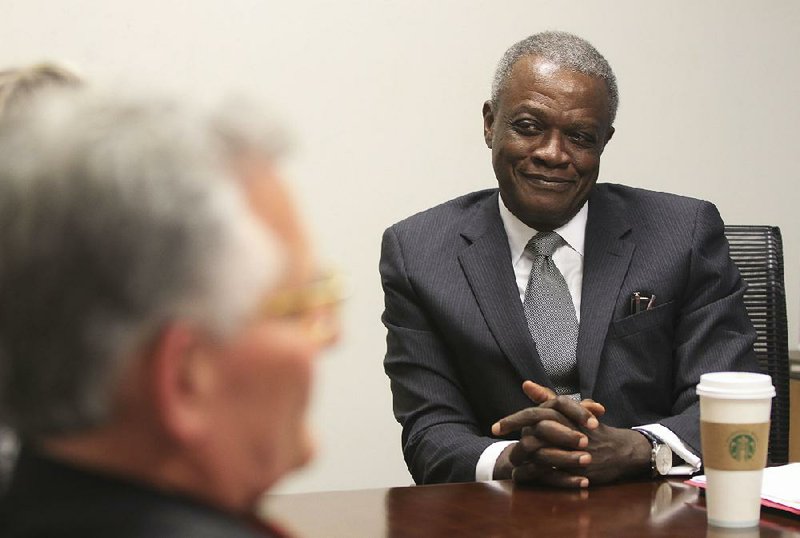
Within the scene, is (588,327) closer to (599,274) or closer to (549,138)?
(599,274)

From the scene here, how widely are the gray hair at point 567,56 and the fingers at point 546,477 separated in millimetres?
904

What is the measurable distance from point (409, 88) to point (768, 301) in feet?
4.24

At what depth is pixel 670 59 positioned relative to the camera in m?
3.46

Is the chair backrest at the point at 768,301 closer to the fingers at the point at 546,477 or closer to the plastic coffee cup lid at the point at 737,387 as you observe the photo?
the fingers at the point at 546,477

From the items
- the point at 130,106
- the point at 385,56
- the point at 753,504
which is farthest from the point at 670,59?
the point at 130,106

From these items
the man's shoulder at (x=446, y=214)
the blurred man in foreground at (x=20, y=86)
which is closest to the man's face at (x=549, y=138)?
the man's shoulder at (x=446, y=214)

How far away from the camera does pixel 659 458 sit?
174 cm

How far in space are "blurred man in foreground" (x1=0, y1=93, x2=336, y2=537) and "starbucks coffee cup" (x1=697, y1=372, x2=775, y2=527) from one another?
3.04 feet

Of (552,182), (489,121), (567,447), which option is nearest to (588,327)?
(552,182)

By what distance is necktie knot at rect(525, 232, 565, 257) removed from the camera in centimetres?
221

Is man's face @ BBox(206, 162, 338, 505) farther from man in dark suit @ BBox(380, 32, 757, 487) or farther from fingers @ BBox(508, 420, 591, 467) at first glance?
man in dark suit @ BBox(380, 32, 757, 487)

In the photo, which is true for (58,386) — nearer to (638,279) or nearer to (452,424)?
(452,424)

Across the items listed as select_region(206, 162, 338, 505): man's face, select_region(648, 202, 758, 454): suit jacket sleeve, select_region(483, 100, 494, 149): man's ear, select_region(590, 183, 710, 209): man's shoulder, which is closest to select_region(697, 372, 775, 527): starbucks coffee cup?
select_region(648, 202, 758, 454): suit jacket sleeve

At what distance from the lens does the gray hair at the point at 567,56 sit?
2.18 meters
